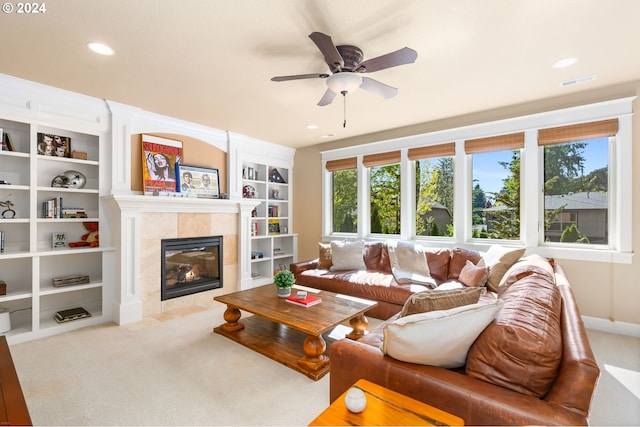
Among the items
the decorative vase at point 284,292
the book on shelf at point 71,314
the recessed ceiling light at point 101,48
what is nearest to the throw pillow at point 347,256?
the decorative vase at point 284,292

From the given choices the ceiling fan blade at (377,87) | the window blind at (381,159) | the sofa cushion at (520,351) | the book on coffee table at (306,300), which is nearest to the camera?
the sofa cushion at (520,351)

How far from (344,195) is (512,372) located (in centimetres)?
442

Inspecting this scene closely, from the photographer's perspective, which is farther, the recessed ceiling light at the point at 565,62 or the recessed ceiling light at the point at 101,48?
the recessed ceiling light at the point at 565,62

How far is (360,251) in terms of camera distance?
443cm

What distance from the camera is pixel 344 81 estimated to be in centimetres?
234

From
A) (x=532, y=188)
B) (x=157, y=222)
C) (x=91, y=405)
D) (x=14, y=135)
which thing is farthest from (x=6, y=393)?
(x=532, y=188)

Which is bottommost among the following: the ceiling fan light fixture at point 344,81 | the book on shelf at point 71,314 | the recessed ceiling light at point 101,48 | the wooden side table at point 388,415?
the book on shelf at point 71,314

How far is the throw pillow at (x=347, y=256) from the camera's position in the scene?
436cm

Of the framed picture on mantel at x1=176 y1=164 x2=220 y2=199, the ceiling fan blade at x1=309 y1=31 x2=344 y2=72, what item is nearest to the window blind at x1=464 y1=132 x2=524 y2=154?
the ceiling fan blade at x1=309 y1=31 x2=344 y2=72

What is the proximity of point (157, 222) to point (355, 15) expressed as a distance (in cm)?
333

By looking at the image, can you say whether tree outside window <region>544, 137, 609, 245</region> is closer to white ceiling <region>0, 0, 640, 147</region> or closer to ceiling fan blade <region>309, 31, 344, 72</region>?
white ceiling <region>0, 0, 640, 147</region>

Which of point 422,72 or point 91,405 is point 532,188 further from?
point 91,405

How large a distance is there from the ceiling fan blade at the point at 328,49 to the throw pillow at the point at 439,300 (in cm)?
164

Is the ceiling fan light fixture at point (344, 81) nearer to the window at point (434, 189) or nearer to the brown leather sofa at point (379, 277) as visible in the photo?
the brown leather sofa at point (379, 277)
